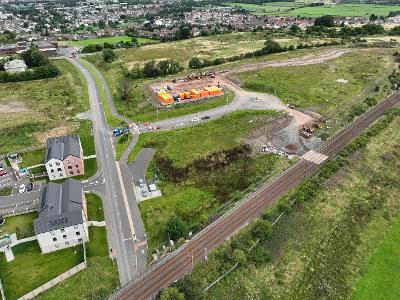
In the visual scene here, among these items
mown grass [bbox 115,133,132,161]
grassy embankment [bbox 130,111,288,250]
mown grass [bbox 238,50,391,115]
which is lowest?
mown grass [bbox 238,50,391,115]

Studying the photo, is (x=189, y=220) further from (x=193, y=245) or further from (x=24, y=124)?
(x=24, y=124)

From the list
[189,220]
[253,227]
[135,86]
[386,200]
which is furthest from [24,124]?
[386,200]

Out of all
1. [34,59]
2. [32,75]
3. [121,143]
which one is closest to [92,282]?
[121,143]

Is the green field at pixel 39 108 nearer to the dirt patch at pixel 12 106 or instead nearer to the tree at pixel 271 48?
the dirt patch at pixel 12 106

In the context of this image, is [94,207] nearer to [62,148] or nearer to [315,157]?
[62,148]

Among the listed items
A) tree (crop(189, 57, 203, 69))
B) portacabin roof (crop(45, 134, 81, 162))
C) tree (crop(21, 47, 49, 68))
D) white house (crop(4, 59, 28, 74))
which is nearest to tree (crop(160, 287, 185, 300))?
portacabin roof (crop(45, 134, 81, 162))

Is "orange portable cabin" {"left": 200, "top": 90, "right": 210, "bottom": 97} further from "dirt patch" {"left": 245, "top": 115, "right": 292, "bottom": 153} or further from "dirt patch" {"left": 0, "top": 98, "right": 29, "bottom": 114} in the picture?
"dirt patch" {"left": 0, "top": 98, "right": 29, "bottom": 114}
